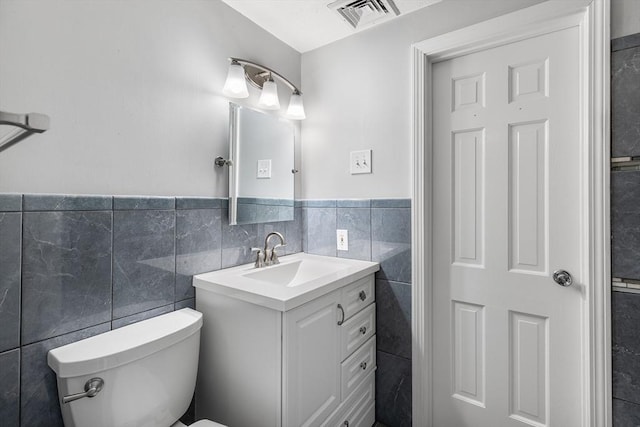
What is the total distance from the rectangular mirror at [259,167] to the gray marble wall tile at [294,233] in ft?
0.20

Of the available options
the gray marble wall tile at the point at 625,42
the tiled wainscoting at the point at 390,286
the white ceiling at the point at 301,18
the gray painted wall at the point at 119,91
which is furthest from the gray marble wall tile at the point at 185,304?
the gray marble wall tile at the point at 625,42

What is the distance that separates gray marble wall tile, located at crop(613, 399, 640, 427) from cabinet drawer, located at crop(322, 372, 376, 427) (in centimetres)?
99

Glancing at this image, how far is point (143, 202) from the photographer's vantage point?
123 centimetres

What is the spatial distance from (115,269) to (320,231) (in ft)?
3.66

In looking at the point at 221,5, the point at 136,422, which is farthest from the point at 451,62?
the point at 136,422

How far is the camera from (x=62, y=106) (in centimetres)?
104

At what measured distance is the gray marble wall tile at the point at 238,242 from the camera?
1547 millimetres

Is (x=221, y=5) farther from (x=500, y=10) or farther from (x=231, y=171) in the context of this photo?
(x=500, y=10)

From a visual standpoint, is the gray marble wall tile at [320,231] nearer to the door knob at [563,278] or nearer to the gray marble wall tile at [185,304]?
the gray marble wall tile at [185,304]

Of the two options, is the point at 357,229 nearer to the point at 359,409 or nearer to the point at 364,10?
the point at 359,409

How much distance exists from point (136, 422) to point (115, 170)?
2.88 ft

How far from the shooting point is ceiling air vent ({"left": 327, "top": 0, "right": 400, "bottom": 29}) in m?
1.53

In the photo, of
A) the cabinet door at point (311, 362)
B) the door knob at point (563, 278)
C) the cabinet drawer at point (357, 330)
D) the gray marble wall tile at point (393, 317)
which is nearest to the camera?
the cabinet door at point (311, 362)

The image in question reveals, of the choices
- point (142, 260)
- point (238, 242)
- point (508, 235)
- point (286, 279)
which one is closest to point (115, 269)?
point (142, 260)
